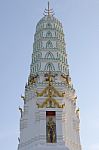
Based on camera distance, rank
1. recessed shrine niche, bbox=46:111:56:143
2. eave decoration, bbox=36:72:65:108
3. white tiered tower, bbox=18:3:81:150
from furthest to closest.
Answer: eave decoration, bbox=36:72:65:108 < white tiered tower, bbox=18:3:81:150 < recessed shrine niche, bbox=46:111:56:143

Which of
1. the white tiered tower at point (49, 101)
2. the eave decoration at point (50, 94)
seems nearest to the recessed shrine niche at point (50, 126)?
the white tiered tower at point (49, 101)

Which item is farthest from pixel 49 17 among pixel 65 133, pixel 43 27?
pixel 65 133

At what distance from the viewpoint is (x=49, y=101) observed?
97.7 ft

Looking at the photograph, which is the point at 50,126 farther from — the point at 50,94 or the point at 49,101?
the point at 50,94

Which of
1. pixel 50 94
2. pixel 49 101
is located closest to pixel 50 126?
pixel 49 101

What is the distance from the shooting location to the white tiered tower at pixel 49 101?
28359 millimetres

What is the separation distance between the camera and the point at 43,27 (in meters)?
35.6

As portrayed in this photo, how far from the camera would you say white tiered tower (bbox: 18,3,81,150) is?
28.4 meters

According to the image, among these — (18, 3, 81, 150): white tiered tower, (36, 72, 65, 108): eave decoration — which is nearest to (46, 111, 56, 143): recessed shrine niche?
(18, 3, 81, 150): white tiered tower

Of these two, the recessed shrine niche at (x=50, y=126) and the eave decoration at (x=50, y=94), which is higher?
the eave decoration at (x=50, y=94)

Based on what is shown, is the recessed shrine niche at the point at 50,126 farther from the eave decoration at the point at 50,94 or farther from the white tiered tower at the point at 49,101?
the eave decoration at the point at 50,94

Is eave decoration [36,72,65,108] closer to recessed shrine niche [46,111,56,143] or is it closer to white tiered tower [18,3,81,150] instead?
white tiered tower [18,3,81,150]

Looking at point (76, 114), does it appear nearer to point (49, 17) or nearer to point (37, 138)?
point (37, 138)

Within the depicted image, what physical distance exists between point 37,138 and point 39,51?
8.98m
